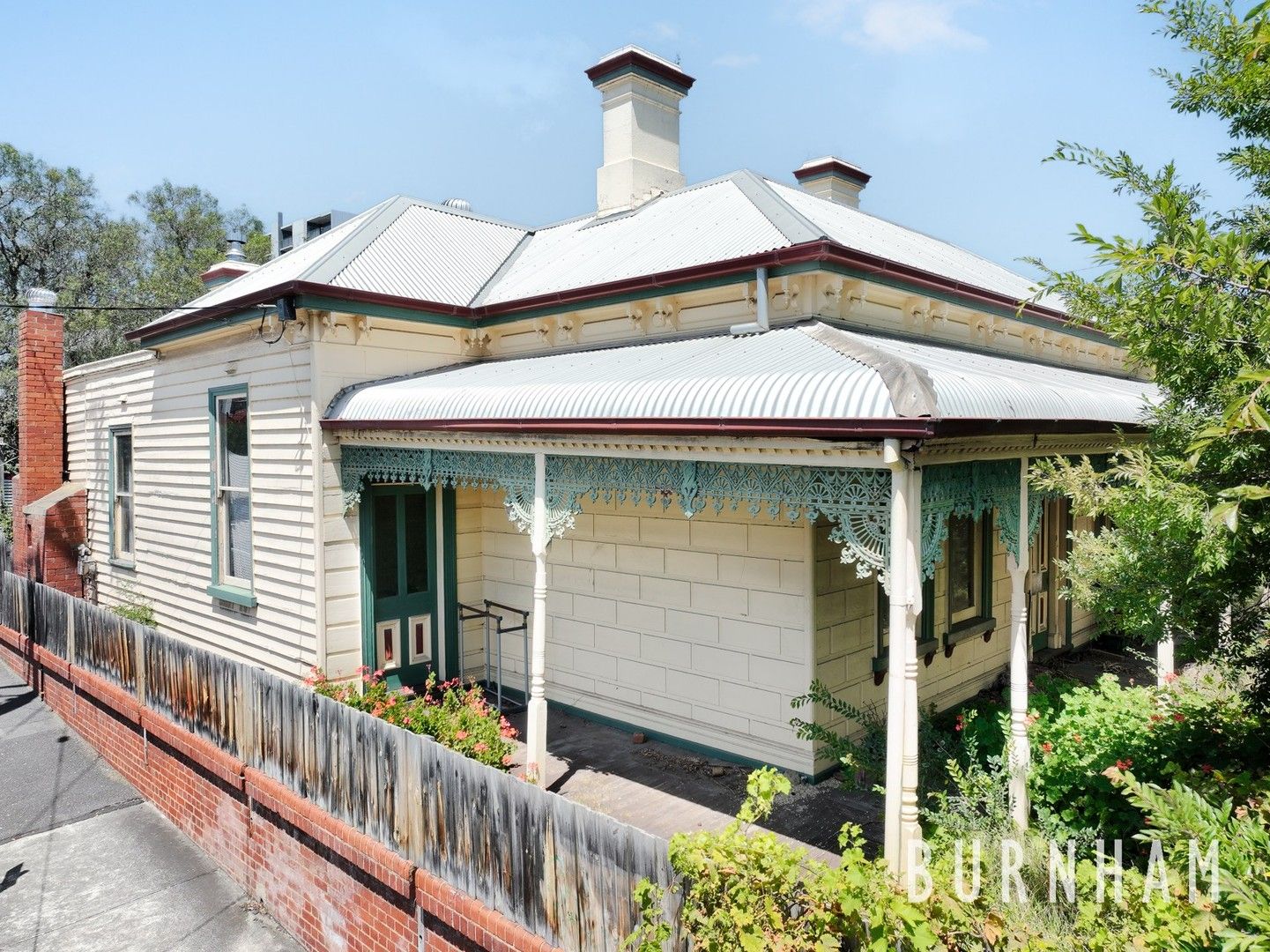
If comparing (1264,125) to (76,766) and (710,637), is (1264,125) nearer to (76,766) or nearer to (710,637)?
(710,637)

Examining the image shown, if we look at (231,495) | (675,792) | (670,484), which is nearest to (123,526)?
(231,495)

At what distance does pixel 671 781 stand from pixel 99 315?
28.9m

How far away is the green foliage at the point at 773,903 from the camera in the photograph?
3445 mm

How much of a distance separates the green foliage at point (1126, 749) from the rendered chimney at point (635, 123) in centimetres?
867

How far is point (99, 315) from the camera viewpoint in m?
28.2

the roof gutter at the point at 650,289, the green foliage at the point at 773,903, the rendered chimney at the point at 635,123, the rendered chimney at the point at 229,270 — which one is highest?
the rendered chimney at the point at 635,123

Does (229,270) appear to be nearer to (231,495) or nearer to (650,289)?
(231,495)

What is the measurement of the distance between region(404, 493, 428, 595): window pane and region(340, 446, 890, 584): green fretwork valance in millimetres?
829

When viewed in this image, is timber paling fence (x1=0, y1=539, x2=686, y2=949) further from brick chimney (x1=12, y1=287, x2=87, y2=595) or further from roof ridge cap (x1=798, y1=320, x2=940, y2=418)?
brick chimney (x1=12, y1=287, x2=87, y2=595)

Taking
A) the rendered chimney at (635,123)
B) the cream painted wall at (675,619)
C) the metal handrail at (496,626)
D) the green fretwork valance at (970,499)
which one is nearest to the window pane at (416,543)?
the cream painted wall at (675,619)

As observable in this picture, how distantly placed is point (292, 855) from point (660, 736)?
3.65 m

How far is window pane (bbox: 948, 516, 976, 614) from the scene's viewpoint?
946 centimetres

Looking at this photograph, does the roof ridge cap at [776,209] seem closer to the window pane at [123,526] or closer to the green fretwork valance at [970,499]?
the green fretwork valance at [970,499]

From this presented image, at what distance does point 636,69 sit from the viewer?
1177 cm
